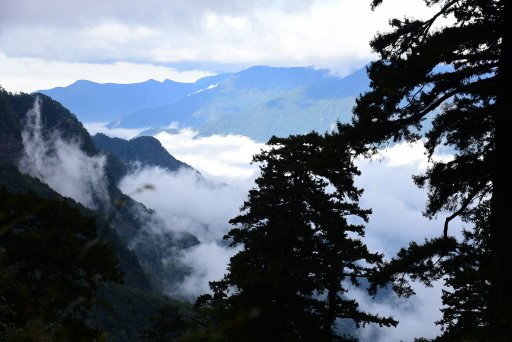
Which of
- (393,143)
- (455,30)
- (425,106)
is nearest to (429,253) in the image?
(393,143)

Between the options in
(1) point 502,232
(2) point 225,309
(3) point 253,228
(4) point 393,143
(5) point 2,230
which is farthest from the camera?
(3) point 253,228

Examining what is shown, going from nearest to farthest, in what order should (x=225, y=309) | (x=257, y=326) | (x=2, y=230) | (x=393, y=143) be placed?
1. (x=2, y=230)
2. (x=393, y=143)
3. (x=257, y=326)
4. (x=225, y=309)

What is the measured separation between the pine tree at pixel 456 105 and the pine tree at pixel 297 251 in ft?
18.5

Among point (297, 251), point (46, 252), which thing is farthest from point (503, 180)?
point (46, 252)

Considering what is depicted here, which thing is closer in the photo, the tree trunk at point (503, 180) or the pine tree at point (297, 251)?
the tree trunk at point (503, 180)

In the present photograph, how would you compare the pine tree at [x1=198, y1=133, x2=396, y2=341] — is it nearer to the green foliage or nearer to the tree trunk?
the tree trunk

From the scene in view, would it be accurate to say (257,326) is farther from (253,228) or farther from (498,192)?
(498,192)

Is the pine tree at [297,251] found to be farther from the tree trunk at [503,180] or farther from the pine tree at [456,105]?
the tree trunk at [503,180]

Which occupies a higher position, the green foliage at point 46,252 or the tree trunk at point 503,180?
the tree trunk at point 503,180

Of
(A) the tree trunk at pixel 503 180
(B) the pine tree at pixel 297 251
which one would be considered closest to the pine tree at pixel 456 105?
(A) the tree trunk at pixel 503 180

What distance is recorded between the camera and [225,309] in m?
16.1

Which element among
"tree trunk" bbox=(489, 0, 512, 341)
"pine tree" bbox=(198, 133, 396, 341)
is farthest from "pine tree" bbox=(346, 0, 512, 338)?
"pine tree" bbox=(198, 133, 396, 341)

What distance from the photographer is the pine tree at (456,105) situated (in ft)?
26.5

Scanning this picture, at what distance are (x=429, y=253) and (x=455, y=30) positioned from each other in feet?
15.4
